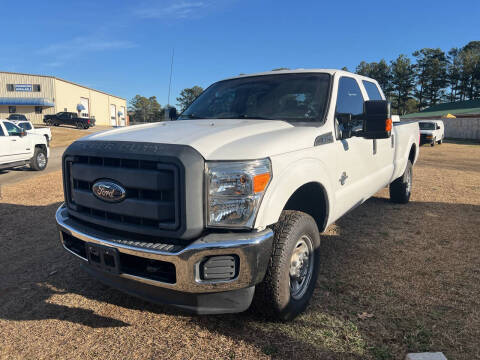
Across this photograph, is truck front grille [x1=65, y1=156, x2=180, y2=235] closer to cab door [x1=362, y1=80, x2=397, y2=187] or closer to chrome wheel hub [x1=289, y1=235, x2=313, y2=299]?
chrome wheel hub [x1=289, y1=235, x2=313, y2=299]

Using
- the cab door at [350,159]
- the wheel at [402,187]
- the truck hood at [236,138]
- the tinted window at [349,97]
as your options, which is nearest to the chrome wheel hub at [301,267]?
the cab door at [350,159]

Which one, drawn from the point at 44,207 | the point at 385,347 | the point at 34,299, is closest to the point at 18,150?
the point at 44,207

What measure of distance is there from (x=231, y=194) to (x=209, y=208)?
0.16m

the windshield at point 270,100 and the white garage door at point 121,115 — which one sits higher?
the white garage door at point 121,115

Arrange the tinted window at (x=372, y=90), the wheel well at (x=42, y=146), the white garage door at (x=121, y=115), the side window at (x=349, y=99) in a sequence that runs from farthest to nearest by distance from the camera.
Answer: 1. the white garage door at (x=121, y=115)
2. the wheel well at (x=42, y=146)
3. the tinted window at (x=372, y=90)
4. the side window at (x=349, y=99)

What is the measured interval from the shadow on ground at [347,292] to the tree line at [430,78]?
237 ft

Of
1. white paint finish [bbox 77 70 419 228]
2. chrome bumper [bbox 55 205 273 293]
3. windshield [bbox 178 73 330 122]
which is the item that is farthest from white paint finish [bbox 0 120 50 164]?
chrome bumper [bbox 55 205 273 293]

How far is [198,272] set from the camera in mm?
2105

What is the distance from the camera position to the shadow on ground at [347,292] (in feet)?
8.02

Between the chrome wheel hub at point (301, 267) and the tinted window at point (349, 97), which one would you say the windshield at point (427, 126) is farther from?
the chrome wheel hub at point (301, 267)

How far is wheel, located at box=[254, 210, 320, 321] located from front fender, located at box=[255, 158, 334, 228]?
0.19 m

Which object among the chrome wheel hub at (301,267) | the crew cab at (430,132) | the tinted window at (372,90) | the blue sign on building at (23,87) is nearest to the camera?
the chrome wheel hub at (301,267)

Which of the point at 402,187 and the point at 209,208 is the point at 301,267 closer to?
the point at 209,208

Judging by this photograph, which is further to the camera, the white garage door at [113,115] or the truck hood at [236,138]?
the white garage door at [113,115]
